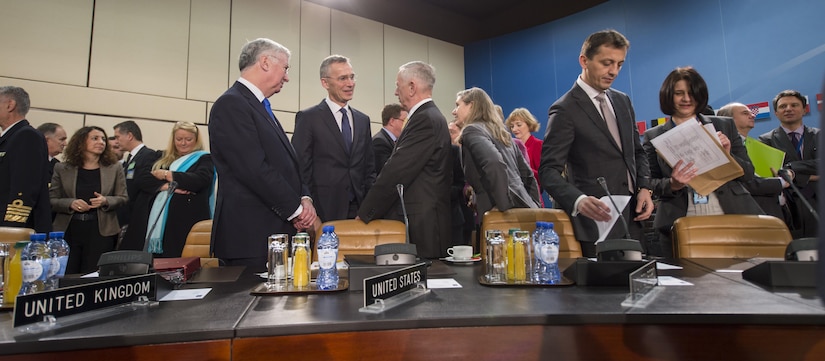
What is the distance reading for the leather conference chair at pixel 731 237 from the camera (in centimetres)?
170

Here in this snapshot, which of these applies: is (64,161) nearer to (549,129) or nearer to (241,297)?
(241,297)

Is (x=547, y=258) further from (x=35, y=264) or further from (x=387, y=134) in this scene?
(x=387, y=134)

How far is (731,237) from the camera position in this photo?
5.65 ft

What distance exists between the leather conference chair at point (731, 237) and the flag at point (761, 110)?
2937mm

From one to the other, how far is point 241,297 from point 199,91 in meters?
4.31

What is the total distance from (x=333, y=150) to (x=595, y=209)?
4.72 ft

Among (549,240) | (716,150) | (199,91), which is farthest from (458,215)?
(199,91)

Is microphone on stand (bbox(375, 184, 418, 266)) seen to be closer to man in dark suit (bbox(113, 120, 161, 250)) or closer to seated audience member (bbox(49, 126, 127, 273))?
man in dark suit (bbox(113, 120, 161, 250))

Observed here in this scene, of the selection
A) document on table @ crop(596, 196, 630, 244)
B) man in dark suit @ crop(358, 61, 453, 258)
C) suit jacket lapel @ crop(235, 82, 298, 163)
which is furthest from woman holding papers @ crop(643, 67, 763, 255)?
suit jacket lapel @ crop(235, 82, 298, 163)

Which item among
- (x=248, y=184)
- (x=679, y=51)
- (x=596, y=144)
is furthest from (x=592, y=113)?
(x=679, y=51)

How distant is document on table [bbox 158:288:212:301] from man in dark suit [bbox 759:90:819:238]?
3603mm

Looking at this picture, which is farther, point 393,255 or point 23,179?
Answer: point 23,179

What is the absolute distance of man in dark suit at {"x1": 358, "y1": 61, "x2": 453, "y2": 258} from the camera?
2.18 m

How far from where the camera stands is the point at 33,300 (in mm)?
774
